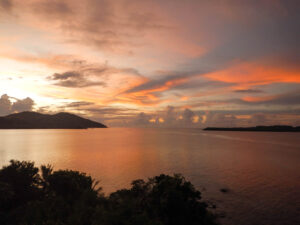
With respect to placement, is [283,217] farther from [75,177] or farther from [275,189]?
[75,177]

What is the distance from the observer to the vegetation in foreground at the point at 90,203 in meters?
23.2

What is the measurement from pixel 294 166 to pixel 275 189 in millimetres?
47397

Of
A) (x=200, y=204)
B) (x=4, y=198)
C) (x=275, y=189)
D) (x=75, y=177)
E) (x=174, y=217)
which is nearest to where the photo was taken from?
(x=174, y=217)

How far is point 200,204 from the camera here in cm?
2988

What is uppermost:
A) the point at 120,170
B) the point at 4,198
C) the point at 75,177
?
the point at 75,177

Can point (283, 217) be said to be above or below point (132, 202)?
below

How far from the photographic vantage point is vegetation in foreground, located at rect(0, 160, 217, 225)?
2319cm

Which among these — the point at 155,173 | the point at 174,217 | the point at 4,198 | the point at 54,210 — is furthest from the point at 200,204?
the point at 155,173

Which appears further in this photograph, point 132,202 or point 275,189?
point 275,189

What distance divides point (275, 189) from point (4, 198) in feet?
212

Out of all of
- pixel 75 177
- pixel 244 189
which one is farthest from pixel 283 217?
pixel 75 177

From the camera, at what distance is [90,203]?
29.4 meters

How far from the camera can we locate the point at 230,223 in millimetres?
37375

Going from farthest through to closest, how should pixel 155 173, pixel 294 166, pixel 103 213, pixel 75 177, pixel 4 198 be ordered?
pixel 294 166 < pixel 155 173 < pixel 75 177 < pixel 4 198 < pixel 103 213
